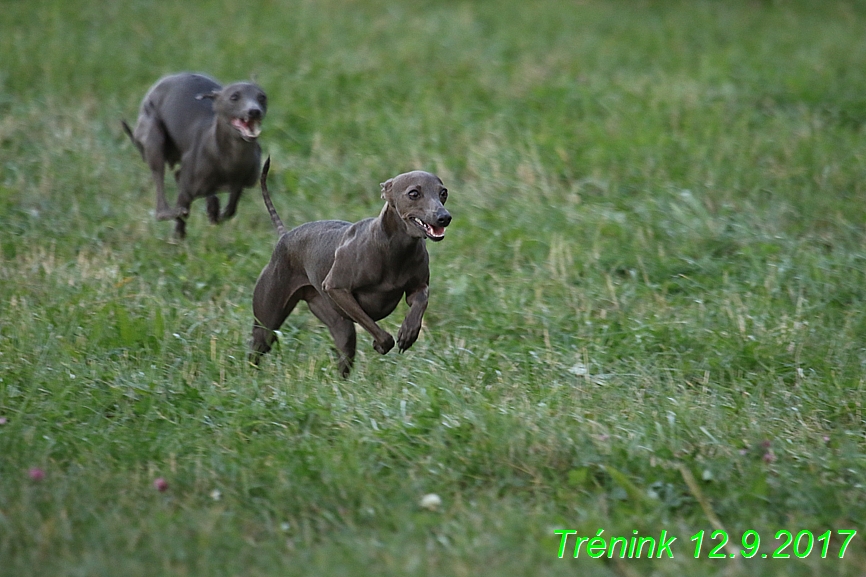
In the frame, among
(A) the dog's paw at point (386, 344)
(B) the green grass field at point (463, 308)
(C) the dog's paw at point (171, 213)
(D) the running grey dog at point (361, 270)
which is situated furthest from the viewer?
(C) the dog's paw at point (171, 213)

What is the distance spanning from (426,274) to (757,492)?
185 cm

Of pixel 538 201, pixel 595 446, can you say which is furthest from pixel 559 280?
pixel 595 446

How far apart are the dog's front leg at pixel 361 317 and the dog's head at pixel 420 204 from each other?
0.48 meters

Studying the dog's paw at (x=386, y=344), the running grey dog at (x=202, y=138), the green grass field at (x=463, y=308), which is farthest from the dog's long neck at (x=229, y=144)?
the dog's paw at (x=386, y=344)

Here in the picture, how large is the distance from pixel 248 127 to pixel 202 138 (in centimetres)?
49

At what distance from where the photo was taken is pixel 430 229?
4.76 m

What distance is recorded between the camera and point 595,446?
4.42 metres

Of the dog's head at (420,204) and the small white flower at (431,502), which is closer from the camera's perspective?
the small white flower at (431,502)

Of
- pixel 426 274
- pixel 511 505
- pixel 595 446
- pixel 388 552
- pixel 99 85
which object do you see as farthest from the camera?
pixel 99 85

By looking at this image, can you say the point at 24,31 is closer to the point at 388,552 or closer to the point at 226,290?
the point at 226,290

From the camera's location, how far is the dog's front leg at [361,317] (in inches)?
200

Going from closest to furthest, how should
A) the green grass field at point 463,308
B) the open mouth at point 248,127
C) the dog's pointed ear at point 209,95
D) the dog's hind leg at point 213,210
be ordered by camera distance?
1. the green grass field at point 463,308
2. the open mouth at point 248,127
3. the dog's pointed ear at point 209,95
4. the dog's hind leg at point 213,210

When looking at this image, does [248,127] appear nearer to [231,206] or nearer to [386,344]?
[231,206]

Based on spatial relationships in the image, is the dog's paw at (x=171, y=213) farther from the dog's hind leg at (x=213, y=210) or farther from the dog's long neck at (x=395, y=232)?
the dog's long neck at (x=395, y=232)
